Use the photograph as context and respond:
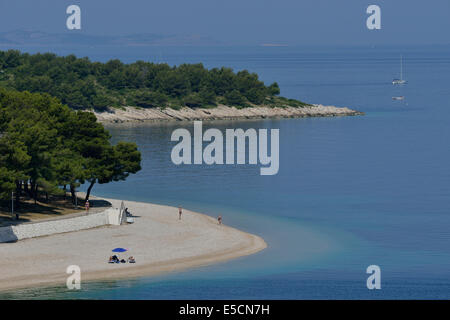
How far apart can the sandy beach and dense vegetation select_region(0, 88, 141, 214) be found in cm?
608

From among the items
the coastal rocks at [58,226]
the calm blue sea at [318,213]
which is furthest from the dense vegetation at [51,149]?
the calm blue sea at [318,213]

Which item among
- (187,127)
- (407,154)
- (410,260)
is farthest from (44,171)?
(187,127)

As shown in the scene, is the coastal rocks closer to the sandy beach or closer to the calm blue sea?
the sandy beach

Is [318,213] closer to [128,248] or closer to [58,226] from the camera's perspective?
[128,248]

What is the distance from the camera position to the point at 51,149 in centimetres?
8144

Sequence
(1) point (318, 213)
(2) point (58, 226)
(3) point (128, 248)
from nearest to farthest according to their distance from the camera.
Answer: (3) point (128, 248), (2) point (58, 226), (1) point (318, 213)

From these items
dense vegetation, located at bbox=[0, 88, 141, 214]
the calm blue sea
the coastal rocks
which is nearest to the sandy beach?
the coastal rocks

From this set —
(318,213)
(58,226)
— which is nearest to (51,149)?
(58,226)

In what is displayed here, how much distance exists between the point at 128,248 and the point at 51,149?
15.1 m

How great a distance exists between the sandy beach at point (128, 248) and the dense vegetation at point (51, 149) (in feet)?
19.9

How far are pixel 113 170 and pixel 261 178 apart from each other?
43.2 metres

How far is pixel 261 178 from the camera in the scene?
4936 inches

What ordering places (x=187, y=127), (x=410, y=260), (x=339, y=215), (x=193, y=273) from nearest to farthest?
(x=193, y=273), (x=410, y=260), (x=339, y=215), (x=187, y=127)
